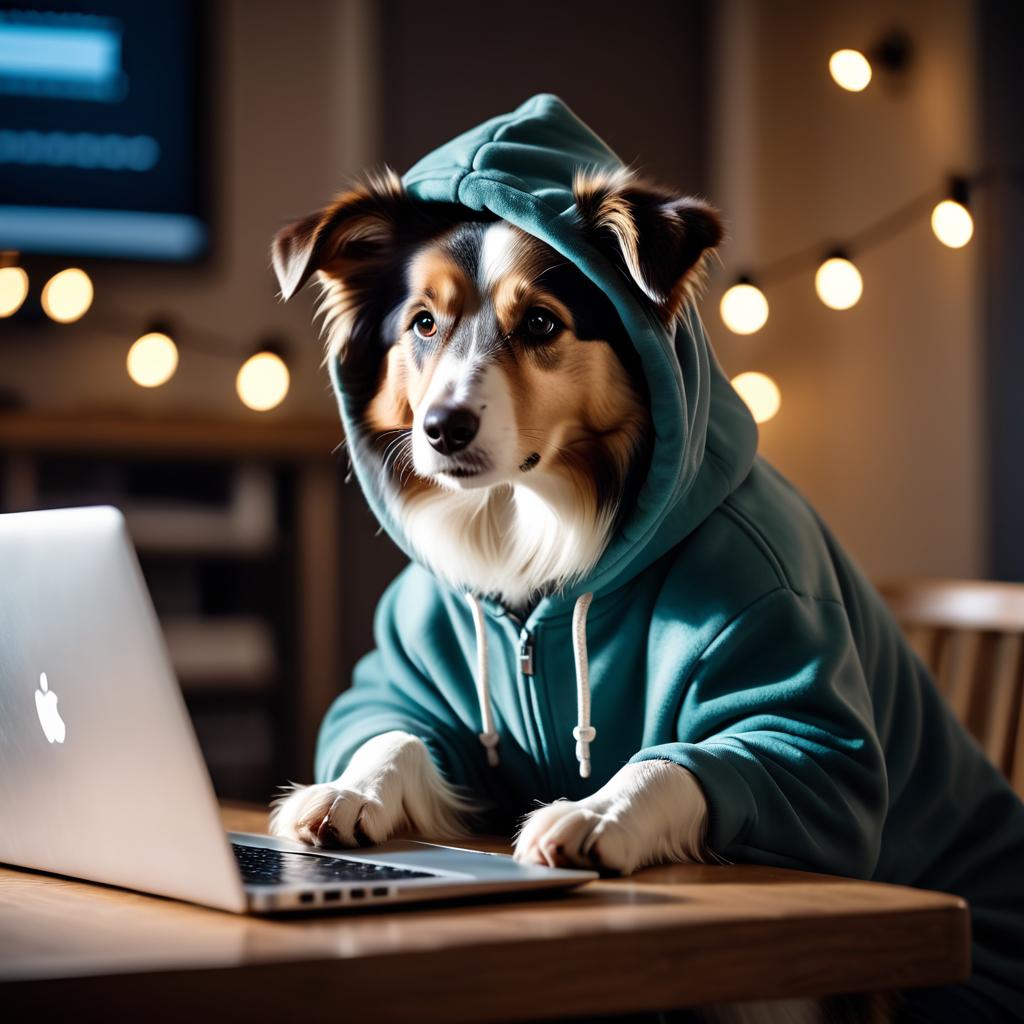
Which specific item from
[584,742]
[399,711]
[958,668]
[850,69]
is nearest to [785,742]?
[584,742]

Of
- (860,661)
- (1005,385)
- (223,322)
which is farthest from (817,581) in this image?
(223,322)

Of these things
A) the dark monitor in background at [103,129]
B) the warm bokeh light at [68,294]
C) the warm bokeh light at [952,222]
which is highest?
the dark monitor in background at [103,129]

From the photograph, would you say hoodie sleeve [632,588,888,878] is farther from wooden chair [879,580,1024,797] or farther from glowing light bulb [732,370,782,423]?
glowing light bulb [732,370,782,423]

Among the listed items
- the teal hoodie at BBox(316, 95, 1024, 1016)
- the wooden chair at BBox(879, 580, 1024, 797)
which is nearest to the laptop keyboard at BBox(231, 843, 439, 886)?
the teal hoodie at BBox(316, 95, 1024, 1016)

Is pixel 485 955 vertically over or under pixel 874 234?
under

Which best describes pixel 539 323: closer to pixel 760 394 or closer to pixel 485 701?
pixel 485 701

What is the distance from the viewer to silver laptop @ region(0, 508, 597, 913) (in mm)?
719

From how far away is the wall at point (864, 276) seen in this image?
3.21m

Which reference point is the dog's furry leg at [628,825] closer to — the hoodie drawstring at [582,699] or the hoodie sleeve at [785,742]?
the hoodie sleeve at [785,742]

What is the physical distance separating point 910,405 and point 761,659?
8.02 ft

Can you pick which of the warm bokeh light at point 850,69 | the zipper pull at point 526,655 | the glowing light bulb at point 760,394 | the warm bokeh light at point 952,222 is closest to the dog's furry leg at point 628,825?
the zipper pull at point 526,655

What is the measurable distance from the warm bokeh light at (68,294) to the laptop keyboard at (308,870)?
2.16 metres

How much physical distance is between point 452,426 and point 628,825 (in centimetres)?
45

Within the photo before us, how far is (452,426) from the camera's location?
46.9 inches
